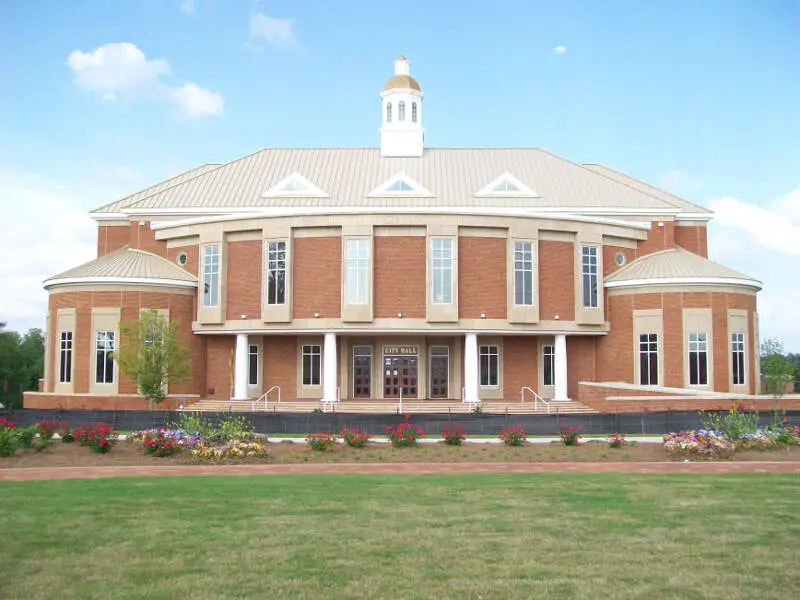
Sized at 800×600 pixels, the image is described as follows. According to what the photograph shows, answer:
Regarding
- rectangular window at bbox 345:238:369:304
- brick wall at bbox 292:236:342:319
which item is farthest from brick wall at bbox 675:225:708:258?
brick wall at bbox 292:236:342:319

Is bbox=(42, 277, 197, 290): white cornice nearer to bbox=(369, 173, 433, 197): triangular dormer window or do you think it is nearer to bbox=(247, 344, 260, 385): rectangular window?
bbox=(247, 344, 260, 385): rectangular window

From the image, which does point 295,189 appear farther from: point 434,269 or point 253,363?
point 434,269

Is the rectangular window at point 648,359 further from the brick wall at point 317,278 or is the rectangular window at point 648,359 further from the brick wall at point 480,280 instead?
the brick wall at point 317,278

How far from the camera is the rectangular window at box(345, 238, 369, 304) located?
124 feet

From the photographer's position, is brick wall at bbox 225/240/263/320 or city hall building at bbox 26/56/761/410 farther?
brick wall at bbox 225/240/263/320

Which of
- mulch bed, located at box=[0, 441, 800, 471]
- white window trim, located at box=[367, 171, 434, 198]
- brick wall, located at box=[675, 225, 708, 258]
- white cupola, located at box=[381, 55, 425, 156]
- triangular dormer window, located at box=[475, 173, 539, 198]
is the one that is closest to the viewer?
mulch bed, located at box=[0, 441, 800, 471]

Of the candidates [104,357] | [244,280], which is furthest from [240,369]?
[104,357]

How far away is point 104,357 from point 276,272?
9751 mm

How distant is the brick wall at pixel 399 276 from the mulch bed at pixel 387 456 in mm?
14384

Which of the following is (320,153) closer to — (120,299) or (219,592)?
(120,299)

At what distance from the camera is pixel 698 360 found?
38.4 metres

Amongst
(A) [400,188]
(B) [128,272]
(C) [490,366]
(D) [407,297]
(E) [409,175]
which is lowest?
(C) [490,366]

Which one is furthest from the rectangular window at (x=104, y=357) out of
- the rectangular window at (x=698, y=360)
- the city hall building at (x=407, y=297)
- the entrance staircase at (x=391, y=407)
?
the rectangular window at (x=698, y=360)

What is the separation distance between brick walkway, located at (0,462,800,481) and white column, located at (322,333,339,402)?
1709 centimetres
